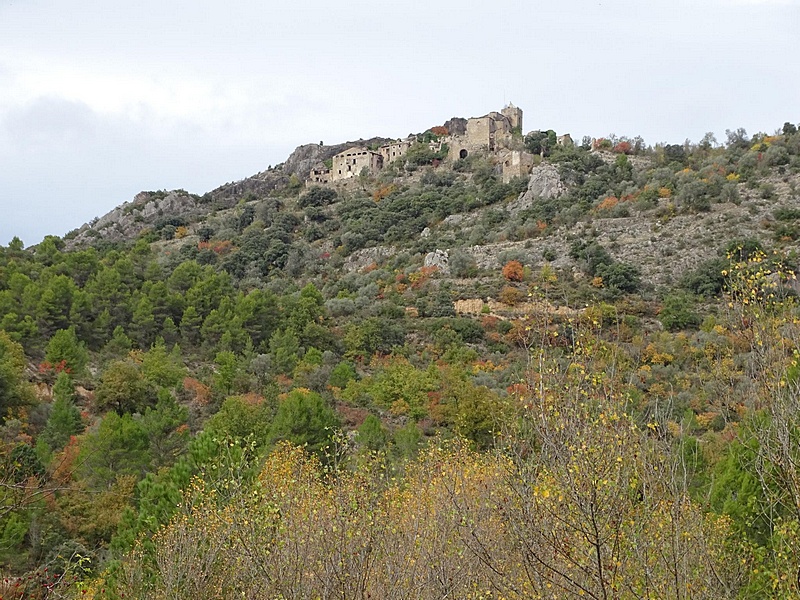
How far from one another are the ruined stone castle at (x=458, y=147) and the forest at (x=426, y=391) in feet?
9.40

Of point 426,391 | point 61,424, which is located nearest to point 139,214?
point 426,391

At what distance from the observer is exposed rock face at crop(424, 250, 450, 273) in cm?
6438

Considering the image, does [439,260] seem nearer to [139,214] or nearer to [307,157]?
[139,214]

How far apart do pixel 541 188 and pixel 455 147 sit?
90.4 feet

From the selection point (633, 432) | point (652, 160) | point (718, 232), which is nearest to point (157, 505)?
point (633, 432)

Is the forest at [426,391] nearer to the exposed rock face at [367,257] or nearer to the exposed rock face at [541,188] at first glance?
the exposed rock face at [367,257]

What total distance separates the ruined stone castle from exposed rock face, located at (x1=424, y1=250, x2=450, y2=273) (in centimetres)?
3003

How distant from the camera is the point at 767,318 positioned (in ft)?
29.3

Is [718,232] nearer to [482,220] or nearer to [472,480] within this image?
[482,220]

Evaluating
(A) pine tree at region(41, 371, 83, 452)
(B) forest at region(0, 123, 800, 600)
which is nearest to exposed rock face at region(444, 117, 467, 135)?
(B) forest at region(0, 123, 800, 600)

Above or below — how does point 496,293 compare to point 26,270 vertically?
below

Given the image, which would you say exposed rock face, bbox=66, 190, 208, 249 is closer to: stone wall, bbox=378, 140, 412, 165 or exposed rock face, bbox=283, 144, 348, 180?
exposed rock face, bbox=283, 144, 348, 180

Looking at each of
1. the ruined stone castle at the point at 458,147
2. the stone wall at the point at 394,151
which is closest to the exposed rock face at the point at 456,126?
the ruined stone castle at the point at 458,147

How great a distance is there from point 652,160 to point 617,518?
7986cm
